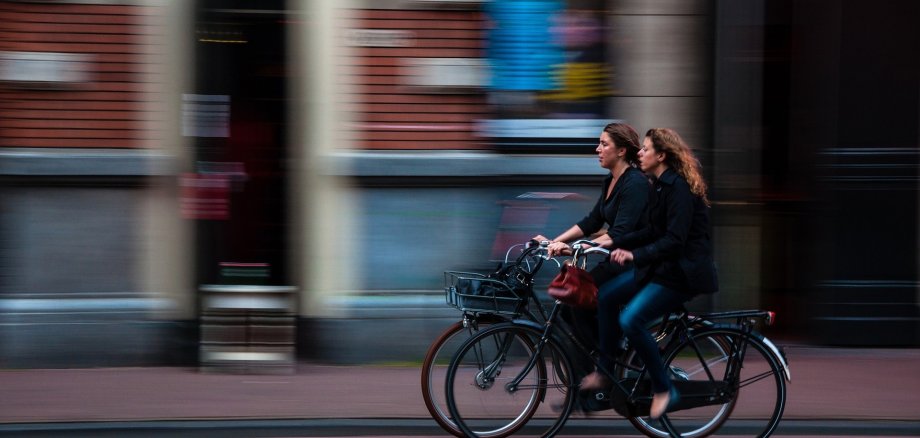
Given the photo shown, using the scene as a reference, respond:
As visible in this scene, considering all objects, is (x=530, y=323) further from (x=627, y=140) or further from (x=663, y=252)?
(x=627, y=140)

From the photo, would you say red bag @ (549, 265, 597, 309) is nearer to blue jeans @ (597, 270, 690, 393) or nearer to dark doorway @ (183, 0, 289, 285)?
blue jeans @ (597, 270, 690, 393)

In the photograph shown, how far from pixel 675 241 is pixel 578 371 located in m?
0.85

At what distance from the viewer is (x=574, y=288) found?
5.05 metres

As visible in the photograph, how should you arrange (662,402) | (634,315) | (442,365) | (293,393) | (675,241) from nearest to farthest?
1. (675,241)
2. (634,315)
3. (662,402)
4. (442,365)
5. (293,393)

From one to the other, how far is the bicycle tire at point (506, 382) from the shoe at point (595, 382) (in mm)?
64

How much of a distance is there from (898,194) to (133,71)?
5.50 metres

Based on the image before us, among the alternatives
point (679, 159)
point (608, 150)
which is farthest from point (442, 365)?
point (679, 159)

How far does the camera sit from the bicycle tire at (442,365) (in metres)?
5.19

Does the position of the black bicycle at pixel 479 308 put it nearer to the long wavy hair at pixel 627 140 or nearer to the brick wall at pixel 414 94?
the long wavy hair at pixel 627 140

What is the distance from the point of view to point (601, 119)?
762 centimetres

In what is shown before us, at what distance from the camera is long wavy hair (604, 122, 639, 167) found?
16.9ft

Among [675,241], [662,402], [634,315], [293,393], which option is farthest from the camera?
[293,393]

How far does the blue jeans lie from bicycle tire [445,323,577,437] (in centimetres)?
24

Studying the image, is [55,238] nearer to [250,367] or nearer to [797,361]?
[250,367]
